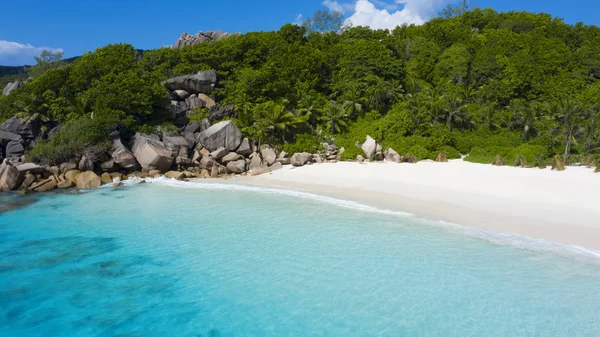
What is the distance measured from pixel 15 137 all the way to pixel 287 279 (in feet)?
90.8

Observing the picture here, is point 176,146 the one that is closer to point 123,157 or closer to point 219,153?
point 219,153

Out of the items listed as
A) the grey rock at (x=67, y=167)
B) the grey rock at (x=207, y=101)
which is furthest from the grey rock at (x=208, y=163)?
the grey rock at (x=207, y=101)

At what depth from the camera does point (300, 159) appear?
89.8 feet

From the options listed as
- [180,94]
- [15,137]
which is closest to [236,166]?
[180,94]

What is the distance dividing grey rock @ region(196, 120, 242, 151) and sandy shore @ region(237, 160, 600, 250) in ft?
15.9

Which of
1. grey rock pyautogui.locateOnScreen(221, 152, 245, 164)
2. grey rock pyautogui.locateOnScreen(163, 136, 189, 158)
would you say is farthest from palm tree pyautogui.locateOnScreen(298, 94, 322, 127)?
grey rock pyautogui.locateOnScreen(163, 136, 189, 158)

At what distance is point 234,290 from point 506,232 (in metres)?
9.62

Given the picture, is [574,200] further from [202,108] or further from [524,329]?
[202,108]

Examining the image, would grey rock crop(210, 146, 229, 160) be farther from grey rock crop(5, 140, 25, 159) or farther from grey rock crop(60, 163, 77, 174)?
grey rock crop(5, 140, 25, 159)

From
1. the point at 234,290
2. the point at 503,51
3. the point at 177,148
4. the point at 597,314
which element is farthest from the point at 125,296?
the point at 503,51

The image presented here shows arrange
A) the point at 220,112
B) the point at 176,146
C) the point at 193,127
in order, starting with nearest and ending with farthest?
the point at 176,146, the point at 193,127, the point at 220,112


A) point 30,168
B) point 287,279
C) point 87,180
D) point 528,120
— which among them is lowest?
point 287,279

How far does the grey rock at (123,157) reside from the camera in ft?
82.1

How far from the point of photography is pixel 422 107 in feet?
106
